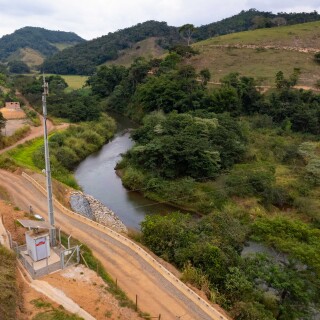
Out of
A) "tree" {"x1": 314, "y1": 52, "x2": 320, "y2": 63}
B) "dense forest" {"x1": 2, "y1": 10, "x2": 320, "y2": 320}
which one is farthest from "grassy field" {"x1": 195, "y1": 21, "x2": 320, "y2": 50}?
"dense forest" {"x1": 2, "y1": 10, "x2": 320, "y2": 320}

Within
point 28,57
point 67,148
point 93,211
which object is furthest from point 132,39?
point 93,211

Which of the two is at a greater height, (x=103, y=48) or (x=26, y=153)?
(x=103, y=48)

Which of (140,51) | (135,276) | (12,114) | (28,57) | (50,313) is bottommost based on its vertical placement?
(135,276)

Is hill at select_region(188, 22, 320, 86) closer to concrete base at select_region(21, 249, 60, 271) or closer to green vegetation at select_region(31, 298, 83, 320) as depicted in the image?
concrete base at select_region(21, 249, 60, 271)

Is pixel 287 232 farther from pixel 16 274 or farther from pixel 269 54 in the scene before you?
pixel 269 54

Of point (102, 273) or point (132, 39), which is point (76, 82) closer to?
point (132, 39)
